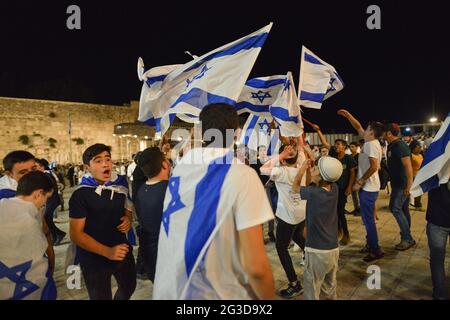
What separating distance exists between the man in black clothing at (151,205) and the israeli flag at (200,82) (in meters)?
0.69

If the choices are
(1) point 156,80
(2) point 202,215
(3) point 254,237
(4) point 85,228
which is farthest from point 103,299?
(1) point 156,80

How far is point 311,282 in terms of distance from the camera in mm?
3088

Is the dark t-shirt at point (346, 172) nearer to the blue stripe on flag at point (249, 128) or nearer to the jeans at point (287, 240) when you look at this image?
the blue stripe on flag at point (249, 128)

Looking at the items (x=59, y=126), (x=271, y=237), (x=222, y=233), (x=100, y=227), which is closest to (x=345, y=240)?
(x=271, y=237)

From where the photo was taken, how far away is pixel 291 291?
377cm

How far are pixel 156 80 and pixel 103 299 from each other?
2762 mm

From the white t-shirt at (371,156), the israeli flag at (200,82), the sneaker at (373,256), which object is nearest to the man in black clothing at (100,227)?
the israeli flag at (200,82)

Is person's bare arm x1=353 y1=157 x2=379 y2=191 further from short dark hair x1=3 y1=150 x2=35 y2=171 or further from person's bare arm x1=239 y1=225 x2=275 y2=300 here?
A: short dark hair x1=3 y1=150 x2=35 y2=171

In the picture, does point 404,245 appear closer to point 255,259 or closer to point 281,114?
point 281,114

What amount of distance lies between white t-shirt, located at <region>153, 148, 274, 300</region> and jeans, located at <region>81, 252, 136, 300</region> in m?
1.28

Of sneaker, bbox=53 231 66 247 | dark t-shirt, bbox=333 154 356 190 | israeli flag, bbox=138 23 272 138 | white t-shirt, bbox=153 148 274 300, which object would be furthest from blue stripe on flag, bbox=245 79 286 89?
sneaker, bbox=53 231 66 247

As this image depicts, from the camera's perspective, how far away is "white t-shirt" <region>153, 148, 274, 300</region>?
167 centimetres
